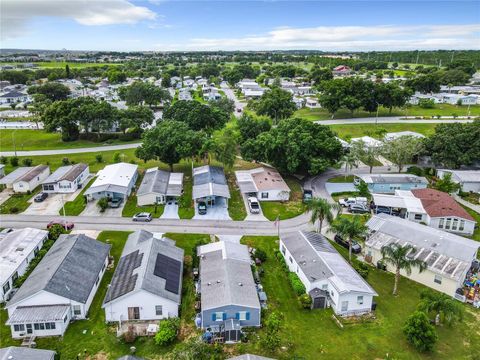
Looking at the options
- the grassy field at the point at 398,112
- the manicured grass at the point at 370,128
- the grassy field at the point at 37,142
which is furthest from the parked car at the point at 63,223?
the grassy field at the point at 398,112

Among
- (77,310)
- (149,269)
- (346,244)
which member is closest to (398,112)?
(346,244)

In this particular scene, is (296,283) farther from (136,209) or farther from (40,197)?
(40,197)

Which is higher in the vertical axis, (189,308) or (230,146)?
(230,146)

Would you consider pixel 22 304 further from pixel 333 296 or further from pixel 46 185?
pixel 46 185

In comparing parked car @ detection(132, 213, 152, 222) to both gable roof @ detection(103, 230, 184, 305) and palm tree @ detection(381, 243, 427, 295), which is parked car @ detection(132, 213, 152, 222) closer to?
gable roof @ detection(103, 230, 184, 305)

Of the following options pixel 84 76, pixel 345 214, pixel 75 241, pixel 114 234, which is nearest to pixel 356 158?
pixel 345 214

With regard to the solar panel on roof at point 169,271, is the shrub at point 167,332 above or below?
below

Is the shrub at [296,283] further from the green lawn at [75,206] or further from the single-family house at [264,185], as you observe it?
the green lawn at [75,206]
